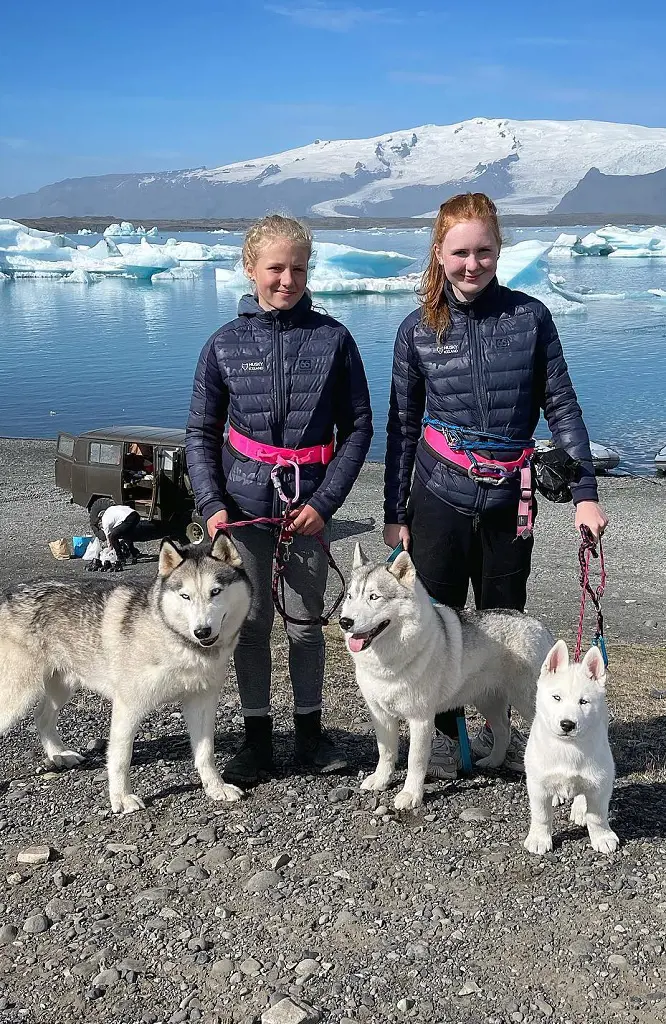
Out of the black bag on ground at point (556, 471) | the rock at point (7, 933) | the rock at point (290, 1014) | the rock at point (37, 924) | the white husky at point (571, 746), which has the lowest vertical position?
the rock at point (37, 924)

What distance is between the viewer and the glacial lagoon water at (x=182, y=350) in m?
22.8

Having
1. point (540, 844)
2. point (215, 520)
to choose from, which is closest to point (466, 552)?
point (215, 520)

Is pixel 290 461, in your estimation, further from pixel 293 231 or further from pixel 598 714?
pixel 598 714

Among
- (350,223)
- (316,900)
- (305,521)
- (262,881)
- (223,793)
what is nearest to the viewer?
(316,900)

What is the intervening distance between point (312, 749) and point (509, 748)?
97cm

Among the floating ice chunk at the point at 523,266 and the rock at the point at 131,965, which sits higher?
the floating ice chunk at the point at 523,266

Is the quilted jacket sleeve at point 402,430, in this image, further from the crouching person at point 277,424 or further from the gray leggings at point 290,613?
the gray leggings at point 290,613

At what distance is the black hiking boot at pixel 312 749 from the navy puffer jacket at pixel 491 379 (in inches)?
51.9

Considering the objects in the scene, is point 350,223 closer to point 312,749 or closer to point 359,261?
point 359,261

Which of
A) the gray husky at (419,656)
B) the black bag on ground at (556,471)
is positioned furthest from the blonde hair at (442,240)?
the gray husky at (419,656)

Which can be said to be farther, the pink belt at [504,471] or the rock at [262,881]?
the pink belt at [504,471]

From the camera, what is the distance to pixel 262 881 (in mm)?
3410

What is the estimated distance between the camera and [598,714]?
3.25 meters

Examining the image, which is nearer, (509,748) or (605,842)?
(605,842)
